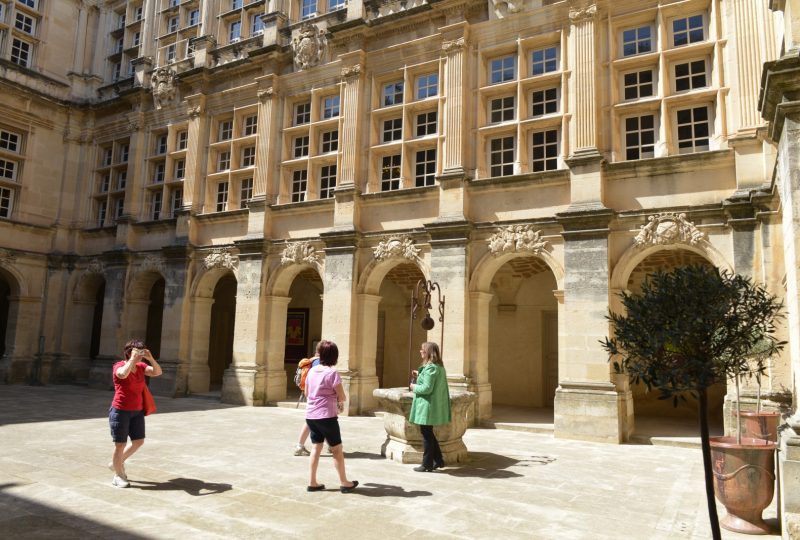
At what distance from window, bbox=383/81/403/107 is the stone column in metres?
5.83

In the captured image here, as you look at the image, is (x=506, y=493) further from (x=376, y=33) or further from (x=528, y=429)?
(x=376, y=33)

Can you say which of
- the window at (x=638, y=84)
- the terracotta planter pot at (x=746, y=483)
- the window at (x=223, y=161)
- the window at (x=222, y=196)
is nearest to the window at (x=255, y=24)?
the window at (x=223, y=161)

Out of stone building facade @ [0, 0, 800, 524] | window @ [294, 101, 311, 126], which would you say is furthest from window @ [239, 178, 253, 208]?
window @ [294, 101, 311, 126]

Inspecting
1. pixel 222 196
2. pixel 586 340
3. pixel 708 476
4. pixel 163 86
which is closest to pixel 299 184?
pixel 222 196

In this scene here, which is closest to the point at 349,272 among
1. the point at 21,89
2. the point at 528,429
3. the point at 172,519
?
the point at 528,429

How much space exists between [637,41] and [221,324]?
16.6m

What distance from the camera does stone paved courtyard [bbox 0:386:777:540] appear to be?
5.03 metres

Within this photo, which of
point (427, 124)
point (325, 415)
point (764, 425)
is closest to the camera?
point (325, 415)

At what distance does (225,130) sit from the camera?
1781cm

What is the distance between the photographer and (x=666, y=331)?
4.25 metres

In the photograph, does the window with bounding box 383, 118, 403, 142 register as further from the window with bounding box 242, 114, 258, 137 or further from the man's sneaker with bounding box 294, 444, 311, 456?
the man's sneaker with bounding box 294, 444, 311, 456

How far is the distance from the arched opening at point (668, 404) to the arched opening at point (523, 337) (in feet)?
7.24

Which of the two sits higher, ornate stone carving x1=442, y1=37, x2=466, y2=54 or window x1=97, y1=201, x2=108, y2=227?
ornate stone carving x1=442, y1=37, x2=466, y2=54

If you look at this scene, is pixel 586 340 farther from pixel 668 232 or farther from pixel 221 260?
pixel 221 260
